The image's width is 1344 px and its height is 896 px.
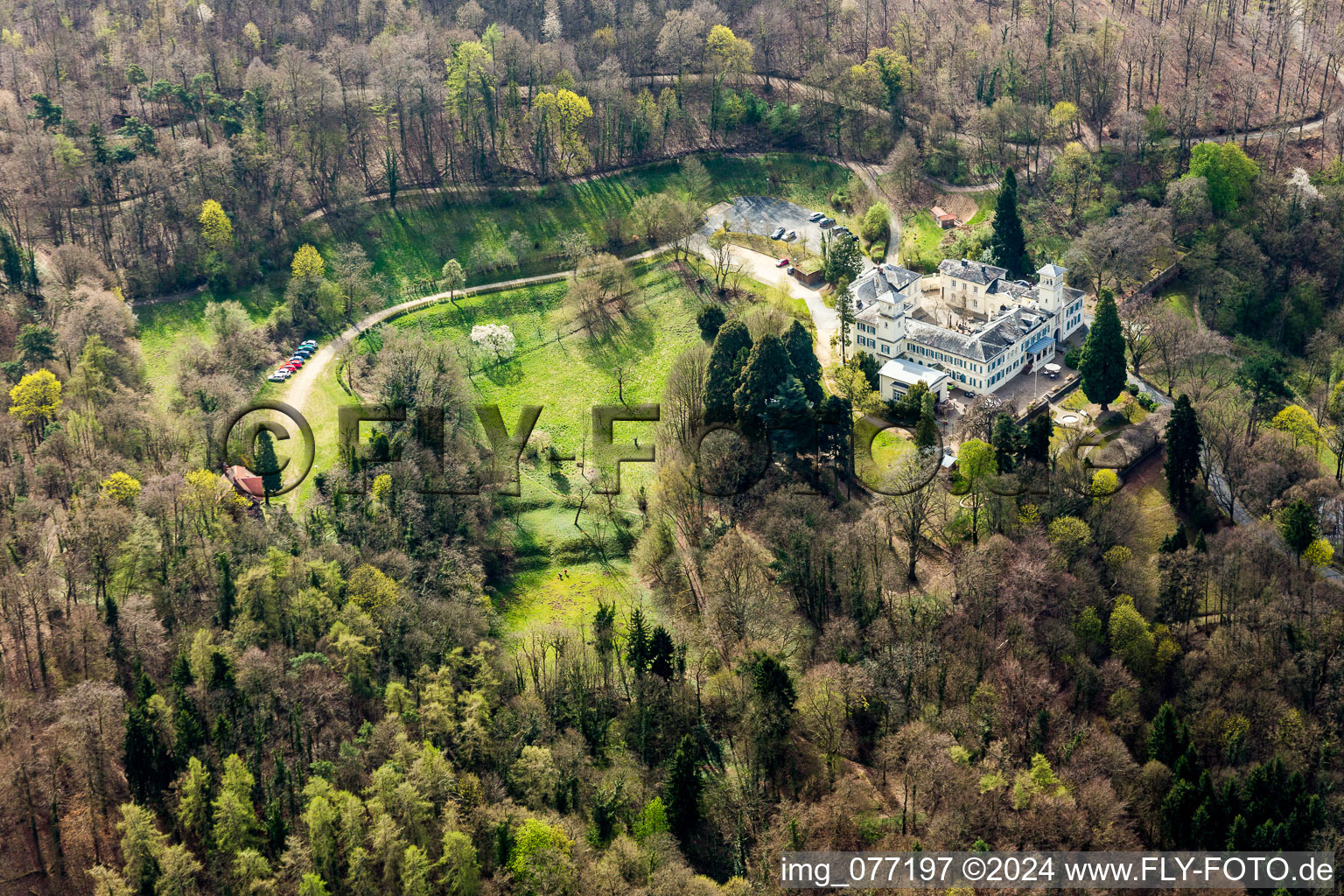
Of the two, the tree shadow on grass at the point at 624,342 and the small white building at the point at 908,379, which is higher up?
the tree shadow on grass at the point at 624,342

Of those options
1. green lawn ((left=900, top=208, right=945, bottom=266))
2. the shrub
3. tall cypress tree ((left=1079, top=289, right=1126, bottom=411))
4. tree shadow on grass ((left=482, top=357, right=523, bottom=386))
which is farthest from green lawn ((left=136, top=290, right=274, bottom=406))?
tall cypress tree ((left=1079, top=289, right=1126, bottom=411))

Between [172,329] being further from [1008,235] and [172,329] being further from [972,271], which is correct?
[1008,235]

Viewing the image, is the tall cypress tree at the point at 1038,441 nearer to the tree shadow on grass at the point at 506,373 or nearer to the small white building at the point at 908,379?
the small white building at the point at 908,379

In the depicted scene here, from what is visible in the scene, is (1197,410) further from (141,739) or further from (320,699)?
(141,739)

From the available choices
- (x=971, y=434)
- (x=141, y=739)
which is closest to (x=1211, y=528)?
(x=971, y=434)

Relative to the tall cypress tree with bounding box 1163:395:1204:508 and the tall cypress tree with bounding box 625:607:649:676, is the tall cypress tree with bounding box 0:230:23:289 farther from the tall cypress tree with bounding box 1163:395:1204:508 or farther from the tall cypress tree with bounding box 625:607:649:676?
the tall cypress tree with bounding box 1163:395:1204:508

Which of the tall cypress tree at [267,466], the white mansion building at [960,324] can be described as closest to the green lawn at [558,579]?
the tall cypress tree at [267,466]
